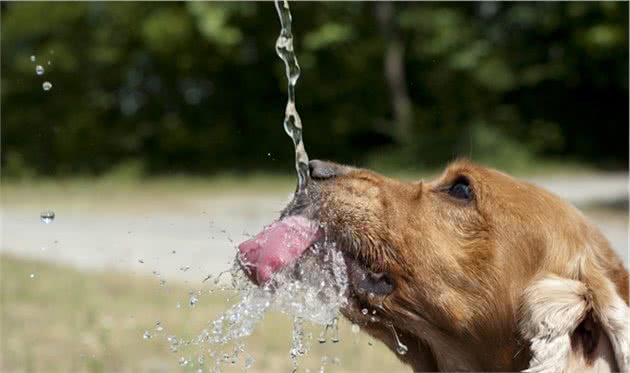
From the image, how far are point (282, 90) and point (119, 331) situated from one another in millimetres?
19626

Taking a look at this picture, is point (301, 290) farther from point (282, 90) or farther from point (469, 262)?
point (282, 90)

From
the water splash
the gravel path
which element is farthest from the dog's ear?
the gravel path

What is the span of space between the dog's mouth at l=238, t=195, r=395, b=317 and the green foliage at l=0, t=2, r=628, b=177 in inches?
736

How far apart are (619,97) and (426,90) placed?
17.6 feet

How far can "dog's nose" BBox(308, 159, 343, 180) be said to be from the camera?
13.0 ft

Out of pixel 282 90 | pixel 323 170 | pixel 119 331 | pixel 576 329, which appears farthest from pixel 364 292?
pixel 282 90

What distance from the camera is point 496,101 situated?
2556 centimetres

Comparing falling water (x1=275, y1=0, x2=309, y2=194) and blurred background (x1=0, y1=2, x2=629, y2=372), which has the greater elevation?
falling water (x1=275, y1=0, x2=309, y2=194)

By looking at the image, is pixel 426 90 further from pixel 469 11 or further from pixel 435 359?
pixel 435 359

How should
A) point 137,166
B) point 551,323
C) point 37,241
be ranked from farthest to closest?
point 137,166 < point 37,241 < point 551,323

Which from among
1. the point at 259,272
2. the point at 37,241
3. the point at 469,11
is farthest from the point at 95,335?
the point at 469,11

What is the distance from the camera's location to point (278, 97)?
88.2ft

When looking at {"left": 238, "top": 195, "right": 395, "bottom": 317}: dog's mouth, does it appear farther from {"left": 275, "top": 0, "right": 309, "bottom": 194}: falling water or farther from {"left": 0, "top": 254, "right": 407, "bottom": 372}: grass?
{"left": 0, "top": 254, "right": 407, "bottom": 372}: grass

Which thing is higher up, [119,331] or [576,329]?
[576,329]
